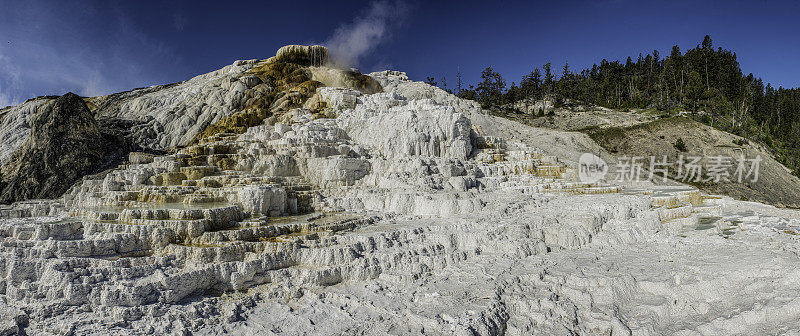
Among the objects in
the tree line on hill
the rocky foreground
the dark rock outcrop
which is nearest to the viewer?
the rocky foreground

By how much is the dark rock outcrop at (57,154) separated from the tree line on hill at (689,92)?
3954cm

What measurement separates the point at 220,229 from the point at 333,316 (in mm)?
5213

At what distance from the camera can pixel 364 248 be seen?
10.6 meters

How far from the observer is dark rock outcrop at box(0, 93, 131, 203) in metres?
18.4

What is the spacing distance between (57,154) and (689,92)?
5477 cm

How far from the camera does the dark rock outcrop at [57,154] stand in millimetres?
18422

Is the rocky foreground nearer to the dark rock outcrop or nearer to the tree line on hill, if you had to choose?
the dark rock outcrop

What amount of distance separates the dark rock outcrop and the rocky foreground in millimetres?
98

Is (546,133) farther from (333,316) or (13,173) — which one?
(13,173)

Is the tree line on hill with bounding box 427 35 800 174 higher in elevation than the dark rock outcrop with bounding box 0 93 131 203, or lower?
higher

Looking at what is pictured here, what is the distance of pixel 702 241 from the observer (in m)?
11.3

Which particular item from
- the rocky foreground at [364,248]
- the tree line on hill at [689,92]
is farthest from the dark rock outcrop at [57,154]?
the tree line on hill at [689,92]

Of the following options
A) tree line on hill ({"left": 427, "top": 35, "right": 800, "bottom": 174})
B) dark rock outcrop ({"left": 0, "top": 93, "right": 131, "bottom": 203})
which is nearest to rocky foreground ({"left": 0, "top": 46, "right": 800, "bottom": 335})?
dark rock outcrop ({"left": 0, "top": 93, "right": 131, "bottom": 203})

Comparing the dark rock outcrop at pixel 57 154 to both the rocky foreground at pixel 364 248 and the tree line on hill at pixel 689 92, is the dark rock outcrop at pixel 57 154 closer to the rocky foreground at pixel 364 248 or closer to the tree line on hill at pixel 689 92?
the rocky foreground at pixel 364 248
